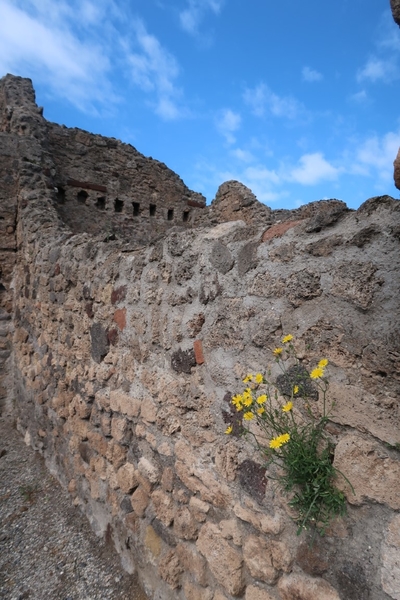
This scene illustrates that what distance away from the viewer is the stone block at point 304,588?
48.9 inches

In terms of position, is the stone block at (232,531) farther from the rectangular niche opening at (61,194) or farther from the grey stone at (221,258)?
the rectangular niche opening at (61,194)

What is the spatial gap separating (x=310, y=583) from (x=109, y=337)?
5.76ft

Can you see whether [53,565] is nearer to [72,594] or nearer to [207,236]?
[72,594]

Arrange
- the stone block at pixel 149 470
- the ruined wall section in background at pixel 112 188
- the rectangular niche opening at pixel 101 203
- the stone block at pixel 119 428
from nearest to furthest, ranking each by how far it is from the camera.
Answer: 1. the stone block at pixel 149 470
2. the stone block at pixel 119 428
3. the ruined wall section in background at pixel 112 188
4. the rectangular niche opening at pixel 101 203

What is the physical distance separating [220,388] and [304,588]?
752 mm

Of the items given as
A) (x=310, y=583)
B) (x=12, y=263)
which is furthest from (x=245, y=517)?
(x=12, y=263)

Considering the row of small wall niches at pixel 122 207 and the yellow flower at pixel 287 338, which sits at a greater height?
the row of small wall niches at pixel 122 207

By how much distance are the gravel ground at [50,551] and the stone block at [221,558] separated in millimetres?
704

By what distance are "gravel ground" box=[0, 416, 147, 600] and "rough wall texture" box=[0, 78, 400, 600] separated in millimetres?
111

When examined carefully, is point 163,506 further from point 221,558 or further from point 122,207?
point 122,207

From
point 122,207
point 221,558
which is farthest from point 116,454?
point 122,207

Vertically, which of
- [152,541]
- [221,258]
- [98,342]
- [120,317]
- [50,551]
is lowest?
[50,551]

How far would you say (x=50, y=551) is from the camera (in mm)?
2523

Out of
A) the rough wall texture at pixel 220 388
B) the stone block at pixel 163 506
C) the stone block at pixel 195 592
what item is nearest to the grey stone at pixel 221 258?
the rough wall texture at pixel 220 388
